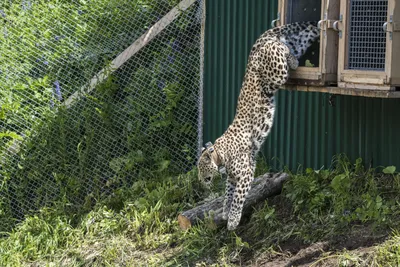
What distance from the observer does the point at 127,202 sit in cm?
906

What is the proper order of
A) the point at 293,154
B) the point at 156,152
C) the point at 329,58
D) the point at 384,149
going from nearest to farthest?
the point at 329,58 < the point at 384,149 < the point at 293,154 < the point at 156,152

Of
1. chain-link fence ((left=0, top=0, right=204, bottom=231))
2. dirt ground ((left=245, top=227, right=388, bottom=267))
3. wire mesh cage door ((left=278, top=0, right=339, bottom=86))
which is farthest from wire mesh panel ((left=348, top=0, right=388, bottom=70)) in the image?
chain-link fence ((left=0, top=0, right=204, bottom=231))

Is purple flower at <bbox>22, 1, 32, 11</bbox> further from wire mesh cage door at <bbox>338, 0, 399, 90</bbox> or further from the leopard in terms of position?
wire mesh cage door at <bbox>338, 0, 399, 90</bbox>

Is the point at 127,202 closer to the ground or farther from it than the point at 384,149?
closer to the ground

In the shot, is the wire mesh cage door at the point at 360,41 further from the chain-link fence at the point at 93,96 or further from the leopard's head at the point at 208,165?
the chain-link fence at the point at 93,96

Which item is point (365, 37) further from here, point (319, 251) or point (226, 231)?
point (226, 231)

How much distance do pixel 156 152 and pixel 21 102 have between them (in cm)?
180

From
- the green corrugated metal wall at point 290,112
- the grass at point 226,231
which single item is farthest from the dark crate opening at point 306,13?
the grass at point 226,231

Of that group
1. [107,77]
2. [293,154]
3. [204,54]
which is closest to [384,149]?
[293,154]

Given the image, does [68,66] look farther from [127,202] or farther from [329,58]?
[329,58]

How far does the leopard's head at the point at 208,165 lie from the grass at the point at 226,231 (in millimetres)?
500

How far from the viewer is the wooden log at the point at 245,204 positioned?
8.09m

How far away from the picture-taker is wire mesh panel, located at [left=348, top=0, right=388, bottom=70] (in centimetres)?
699

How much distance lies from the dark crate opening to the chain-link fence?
205 centimetres
